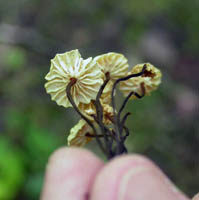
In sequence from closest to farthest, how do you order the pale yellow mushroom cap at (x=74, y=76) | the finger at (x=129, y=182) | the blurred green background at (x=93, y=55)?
the finger at (x=129, y=182), the pale yellow mushroom cap at (x=74, y=76), the blurred green background at (x=93, y=55)

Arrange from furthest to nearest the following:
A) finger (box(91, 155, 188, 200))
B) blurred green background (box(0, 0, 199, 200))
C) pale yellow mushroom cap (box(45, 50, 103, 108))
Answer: blurred green background (box(0, 0, 199, 200)) < pale yellow mushroom cap (box(45, 50, 103, 108)) < finger (box(91, 155, 188, 200))

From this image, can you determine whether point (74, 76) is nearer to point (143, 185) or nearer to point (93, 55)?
point (143, 185)

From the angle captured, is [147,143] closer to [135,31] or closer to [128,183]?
[135,31]

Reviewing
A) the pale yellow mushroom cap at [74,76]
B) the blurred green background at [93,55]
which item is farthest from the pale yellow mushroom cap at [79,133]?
the blurred green background at [93,55]

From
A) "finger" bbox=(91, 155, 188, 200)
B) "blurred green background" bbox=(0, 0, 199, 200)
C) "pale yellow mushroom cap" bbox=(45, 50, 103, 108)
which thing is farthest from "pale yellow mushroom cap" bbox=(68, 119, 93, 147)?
"blurred green background" bbox=(0, 0, 199, 200)

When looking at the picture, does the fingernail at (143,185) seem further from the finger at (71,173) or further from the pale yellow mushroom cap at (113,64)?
the pale yellow mushroom cap at (113,64)

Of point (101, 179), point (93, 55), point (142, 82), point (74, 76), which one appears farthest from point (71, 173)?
point (93, 55)

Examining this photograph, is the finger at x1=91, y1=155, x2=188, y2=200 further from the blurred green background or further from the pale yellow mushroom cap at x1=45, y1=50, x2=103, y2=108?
the blurred green background
